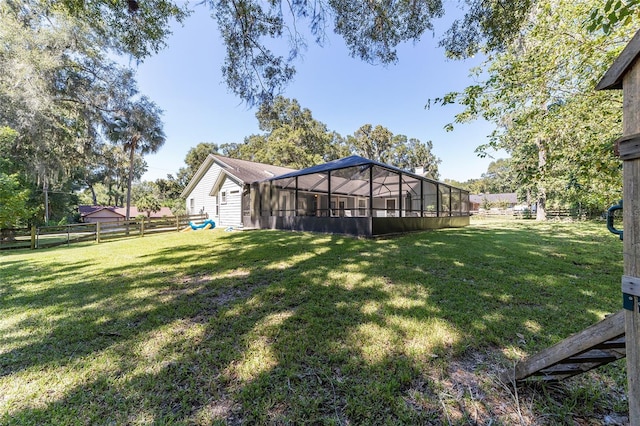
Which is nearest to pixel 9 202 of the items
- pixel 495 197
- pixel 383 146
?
pixel 383 146

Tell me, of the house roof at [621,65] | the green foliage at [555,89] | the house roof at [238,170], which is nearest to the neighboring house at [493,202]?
the house roof at [238,170]

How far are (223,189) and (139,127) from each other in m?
8.47

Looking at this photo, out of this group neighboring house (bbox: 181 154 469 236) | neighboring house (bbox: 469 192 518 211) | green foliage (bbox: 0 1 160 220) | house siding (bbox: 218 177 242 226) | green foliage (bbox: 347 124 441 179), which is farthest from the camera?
neighboring house (bbox: 469 192 518 211)

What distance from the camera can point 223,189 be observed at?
1491 centimetres

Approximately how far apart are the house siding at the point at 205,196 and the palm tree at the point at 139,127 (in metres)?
5.25

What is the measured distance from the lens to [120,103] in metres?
16.1

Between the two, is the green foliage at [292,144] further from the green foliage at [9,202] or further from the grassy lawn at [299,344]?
the grassy lawn at [299,344]

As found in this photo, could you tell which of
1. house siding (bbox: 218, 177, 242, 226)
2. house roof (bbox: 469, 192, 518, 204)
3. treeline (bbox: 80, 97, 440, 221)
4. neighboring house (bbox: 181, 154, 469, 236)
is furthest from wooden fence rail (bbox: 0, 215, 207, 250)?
house roof (bbox: 469, 192, 518, 204)

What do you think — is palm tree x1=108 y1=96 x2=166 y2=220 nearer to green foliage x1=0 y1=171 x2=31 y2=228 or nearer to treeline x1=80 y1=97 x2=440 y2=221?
treeline x1=80 y1=97 x2=440 y2=221

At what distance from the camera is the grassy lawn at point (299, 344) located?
5.42 ft

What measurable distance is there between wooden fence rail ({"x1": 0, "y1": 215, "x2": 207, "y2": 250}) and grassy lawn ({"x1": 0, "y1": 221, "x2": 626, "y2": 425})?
7280 mm

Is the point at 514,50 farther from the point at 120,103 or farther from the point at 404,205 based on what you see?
the point at 120,103

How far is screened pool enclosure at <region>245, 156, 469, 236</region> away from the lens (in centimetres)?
935

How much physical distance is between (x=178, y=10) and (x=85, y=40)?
1320 cm
